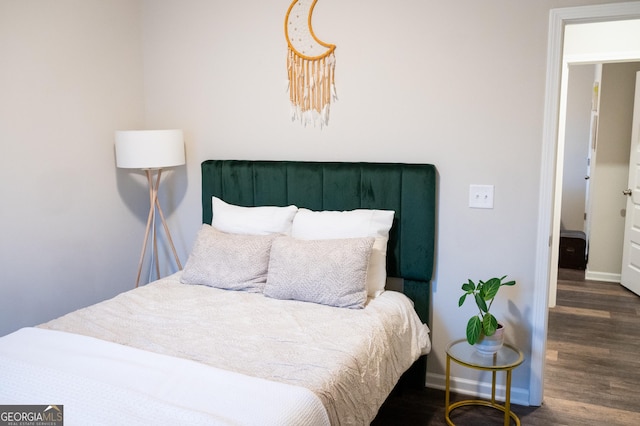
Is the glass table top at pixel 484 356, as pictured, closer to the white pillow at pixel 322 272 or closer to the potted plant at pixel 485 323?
the potted plant at pixel 485 323

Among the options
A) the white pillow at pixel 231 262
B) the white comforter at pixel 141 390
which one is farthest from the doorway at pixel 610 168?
the white comforter at pixel 141 390

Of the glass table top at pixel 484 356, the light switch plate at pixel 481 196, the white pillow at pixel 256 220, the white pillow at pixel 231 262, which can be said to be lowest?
the glass table top at pixel 484 356

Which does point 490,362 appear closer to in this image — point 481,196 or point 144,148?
point 481,196

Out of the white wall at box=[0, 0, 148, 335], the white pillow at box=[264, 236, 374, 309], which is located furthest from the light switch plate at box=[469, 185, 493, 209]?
the white wall at box=[0, 0, 148, 335]

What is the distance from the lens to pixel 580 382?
3283 mm

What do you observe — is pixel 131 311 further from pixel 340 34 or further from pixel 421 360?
pixel 340 34

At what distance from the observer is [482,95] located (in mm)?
2930

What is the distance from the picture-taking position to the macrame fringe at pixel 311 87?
3246 millimetres

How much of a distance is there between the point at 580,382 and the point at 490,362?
3.20ft

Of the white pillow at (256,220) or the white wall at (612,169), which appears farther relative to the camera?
the white wall at (612,169)

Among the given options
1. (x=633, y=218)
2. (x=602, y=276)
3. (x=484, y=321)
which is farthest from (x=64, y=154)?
(x=602, y=276)

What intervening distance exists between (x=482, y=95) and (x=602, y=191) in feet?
10.8

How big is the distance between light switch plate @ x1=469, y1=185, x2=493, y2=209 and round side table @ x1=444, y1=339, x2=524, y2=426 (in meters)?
0.72

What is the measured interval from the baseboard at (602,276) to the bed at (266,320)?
3268 mm
